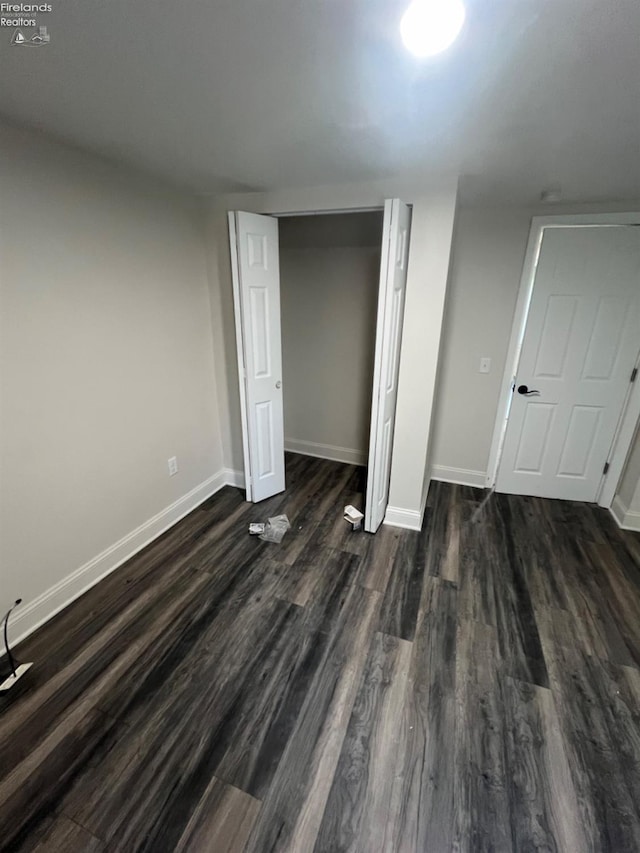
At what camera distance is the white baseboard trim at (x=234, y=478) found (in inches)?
122

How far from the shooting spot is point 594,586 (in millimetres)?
2131

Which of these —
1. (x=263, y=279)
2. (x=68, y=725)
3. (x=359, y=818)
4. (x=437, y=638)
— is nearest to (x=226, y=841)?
(x=359, y=818)

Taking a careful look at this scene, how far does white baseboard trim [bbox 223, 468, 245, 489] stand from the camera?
3109 millimetres

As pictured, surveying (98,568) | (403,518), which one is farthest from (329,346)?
(98,568)

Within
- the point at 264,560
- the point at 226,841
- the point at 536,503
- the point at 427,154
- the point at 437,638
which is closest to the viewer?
the point at 226,841

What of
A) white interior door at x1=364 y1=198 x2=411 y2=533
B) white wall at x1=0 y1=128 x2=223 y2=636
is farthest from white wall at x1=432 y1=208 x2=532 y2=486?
white wall at x1=0 y1=128 x2=223 y2=636

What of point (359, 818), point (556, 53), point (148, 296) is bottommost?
A: point (359, 818)

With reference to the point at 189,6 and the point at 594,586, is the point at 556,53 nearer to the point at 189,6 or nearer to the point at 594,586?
the point at 189,6

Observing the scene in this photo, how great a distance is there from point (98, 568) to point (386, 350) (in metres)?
2.12

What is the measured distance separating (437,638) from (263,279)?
7.86 feet

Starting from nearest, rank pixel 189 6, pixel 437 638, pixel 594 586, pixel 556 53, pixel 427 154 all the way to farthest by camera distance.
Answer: pixel 189 6
pixel 556 53
pixel 427 154
pixel 437 638
pixel 594 586

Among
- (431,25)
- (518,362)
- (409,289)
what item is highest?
(431,25)

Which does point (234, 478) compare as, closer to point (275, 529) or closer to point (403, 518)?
point (275, 529)

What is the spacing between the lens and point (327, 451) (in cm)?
379
